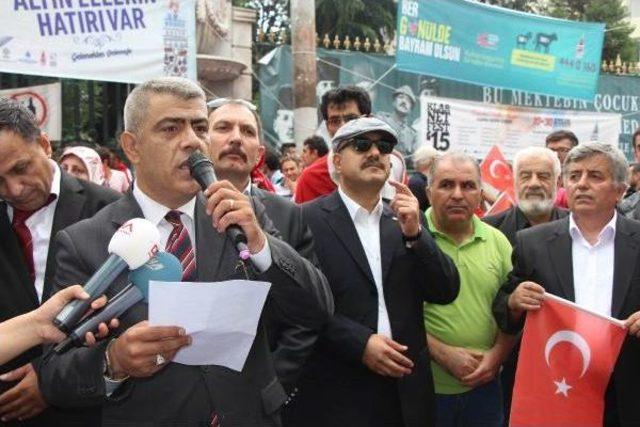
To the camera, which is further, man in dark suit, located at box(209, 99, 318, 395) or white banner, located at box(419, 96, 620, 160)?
white banner, located at box(419, 96, 620, 160)

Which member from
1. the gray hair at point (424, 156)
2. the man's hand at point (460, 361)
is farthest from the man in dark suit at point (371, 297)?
the gray hair at point (424, 156)

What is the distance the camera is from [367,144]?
3861mm

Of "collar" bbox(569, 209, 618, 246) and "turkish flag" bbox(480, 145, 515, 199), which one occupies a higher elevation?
"collar" bbox(569, 209, 618, 246)

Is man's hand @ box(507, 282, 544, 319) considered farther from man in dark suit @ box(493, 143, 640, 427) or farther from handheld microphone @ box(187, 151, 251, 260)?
handheld microphone @ box(187, 151, 251, 260)

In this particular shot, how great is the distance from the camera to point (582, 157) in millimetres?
4000

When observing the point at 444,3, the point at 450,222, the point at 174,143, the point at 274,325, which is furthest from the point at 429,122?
the point at 174,143

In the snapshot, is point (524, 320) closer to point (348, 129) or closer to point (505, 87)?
point (348, 129)

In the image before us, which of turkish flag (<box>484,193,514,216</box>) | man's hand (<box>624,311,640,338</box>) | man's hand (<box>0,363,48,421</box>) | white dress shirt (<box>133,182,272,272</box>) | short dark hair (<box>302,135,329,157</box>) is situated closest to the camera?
white dress shirt (<box>133,182,272,272</box>)

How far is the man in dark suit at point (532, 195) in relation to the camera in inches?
190

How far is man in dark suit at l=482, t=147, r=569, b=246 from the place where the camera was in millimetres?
4824

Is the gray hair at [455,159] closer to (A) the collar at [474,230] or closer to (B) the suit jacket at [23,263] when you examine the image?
(A) the collar at [474,230]

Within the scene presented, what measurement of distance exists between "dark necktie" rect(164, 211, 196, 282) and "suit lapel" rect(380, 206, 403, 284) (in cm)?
147

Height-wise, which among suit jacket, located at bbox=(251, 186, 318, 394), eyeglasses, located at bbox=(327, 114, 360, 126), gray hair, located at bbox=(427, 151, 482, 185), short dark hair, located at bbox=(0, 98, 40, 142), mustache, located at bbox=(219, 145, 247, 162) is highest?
short dark hair, located at bbox=(0, 98, 40, 142)

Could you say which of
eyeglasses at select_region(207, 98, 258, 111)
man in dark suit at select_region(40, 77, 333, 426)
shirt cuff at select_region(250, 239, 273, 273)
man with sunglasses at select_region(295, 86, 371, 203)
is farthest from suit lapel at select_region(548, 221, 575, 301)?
shirt cuff at select_region(250, 239, 273, 273)
